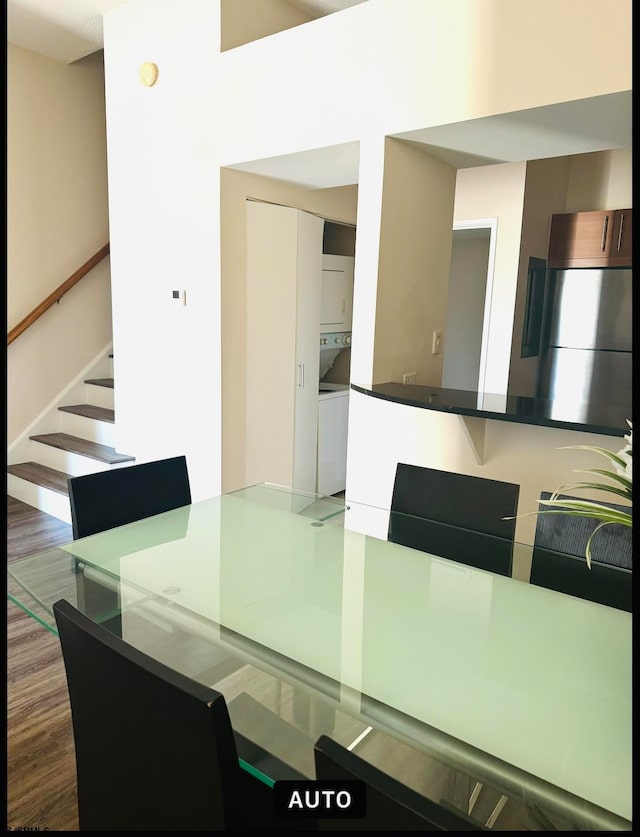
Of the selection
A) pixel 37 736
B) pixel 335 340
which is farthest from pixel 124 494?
pixel 335 340

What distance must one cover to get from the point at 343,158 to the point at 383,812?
2954 mm

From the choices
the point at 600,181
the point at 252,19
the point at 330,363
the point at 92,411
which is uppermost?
the point at 252,19

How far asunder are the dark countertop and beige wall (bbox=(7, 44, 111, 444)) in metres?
2.93

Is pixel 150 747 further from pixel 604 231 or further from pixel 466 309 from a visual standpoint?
pixel 466 309

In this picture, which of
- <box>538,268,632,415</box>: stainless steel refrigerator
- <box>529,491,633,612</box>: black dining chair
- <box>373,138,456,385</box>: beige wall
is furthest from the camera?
<box>538,268,632,415</box>: stainless steel refrigerator

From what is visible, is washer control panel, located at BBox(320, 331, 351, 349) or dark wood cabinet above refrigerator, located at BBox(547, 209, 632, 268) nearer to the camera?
dark wood cabinet above refrigerator, located at BBox(547, 209, 632, 268)

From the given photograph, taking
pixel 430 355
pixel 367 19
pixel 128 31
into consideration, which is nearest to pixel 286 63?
pixel 367 19

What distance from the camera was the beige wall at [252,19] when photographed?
10.7 ft

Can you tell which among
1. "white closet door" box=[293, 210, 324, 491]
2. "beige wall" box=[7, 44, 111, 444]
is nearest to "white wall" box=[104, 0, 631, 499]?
"white closet door" box=[293, 210, 324, 491]

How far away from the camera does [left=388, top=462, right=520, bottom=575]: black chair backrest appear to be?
1.96 metres

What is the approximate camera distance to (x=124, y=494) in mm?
2215

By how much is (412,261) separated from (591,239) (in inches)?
80.1

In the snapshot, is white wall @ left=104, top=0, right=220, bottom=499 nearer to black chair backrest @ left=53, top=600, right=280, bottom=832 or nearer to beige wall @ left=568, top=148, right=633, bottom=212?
black chair backrest @ left=53, top=600, right=280, bottom=832

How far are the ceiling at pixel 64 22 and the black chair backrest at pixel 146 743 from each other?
3759 millimetres
